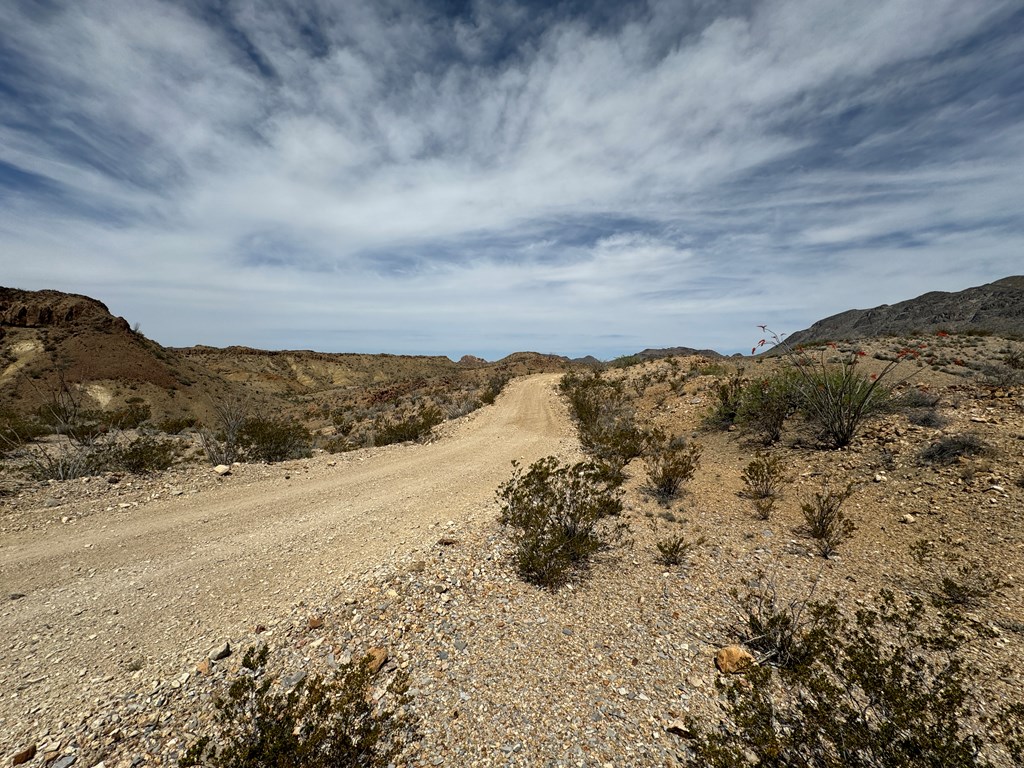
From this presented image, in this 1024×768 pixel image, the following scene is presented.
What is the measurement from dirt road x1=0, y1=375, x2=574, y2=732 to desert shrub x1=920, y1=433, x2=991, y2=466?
28.8 ft

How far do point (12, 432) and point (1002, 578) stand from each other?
81.9 feet

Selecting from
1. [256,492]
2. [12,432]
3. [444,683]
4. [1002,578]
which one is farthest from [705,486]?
[12,432]

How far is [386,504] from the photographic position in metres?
9.03

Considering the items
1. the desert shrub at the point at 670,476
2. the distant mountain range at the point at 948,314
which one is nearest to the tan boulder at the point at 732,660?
the desert shrub at the point at 670,476

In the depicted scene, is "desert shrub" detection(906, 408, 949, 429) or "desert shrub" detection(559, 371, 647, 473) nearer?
"desert shrub" detection(906, 408, 949, 429)

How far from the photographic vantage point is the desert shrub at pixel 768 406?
11.2 m

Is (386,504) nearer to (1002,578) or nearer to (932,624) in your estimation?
(932,624)

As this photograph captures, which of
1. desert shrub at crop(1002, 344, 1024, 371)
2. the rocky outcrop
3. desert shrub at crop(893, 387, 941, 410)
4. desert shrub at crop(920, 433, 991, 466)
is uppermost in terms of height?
the rocky outcrop

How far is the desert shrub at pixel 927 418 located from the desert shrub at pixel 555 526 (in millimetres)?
7544

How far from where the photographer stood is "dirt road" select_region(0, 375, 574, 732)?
435 cm

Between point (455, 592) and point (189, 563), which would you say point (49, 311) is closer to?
point (189, 563)

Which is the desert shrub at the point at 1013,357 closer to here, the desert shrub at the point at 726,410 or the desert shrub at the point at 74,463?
the desert shrub at the point at 726,410

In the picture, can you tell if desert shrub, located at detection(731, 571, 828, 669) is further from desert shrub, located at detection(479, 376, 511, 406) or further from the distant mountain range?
the distant mountain range

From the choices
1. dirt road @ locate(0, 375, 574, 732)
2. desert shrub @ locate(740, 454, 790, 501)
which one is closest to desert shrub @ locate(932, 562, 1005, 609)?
desert shrub @ locate(740, 454, 790, 501)
